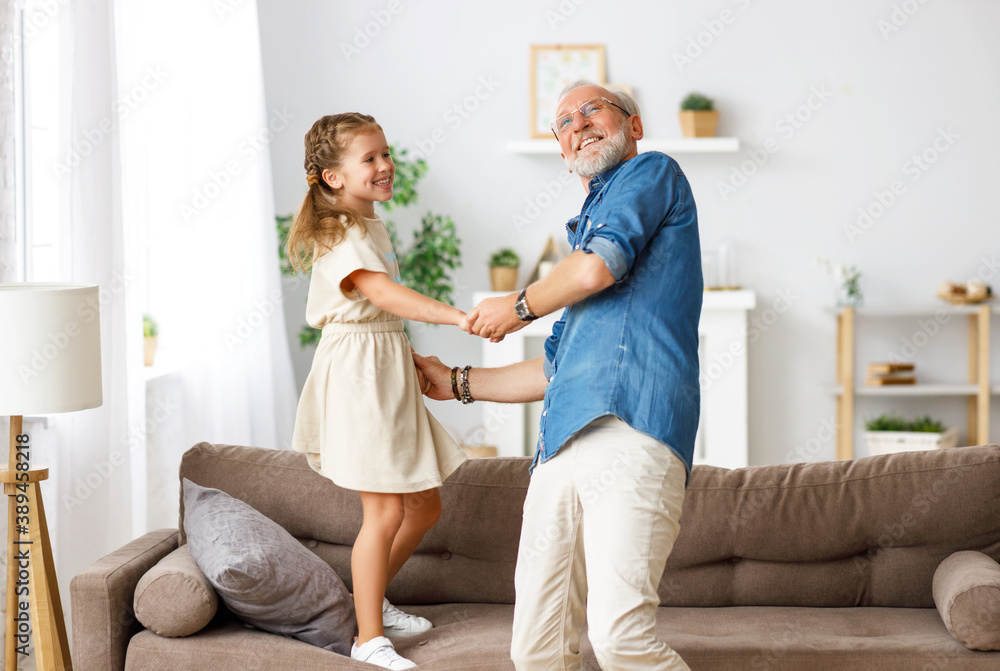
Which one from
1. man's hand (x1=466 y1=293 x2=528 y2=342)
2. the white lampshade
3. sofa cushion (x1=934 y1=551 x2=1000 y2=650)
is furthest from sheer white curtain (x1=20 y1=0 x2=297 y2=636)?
sofa cushion (x1=934 y1=551 x2=1000 y2=650)

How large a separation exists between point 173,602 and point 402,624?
0.47 metres

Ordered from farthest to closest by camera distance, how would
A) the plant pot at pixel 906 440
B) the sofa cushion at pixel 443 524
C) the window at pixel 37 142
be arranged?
the plant pot at pixel 906 440 → the window at pixel 37 142 → the sofa cushion at pixel 443 524

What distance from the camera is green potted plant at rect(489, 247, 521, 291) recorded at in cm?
467

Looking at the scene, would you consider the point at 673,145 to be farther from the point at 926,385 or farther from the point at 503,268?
the point at 926,385

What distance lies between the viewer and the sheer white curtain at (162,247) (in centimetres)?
265

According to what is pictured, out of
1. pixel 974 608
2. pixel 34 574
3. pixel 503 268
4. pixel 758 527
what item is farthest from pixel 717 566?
pixel 503 268

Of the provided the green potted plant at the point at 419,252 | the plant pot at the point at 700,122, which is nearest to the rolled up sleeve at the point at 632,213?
the green potted plant at the point at 419,252

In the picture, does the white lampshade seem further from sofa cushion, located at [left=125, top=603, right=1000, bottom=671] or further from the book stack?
the book stack

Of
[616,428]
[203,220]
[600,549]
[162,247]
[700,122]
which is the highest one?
[700,122]

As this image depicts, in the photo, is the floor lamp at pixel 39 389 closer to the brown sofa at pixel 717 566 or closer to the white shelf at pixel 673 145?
the brown sofa at pixel 717 566

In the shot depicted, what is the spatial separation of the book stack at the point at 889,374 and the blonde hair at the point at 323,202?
347 centimetres

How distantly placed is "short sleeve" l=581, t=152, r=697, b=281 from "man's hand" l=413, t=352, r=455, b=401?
63cm

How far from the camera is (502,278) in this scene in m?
4.69

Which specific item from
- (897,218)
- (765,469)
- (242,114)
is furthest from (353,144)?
(897,218)
